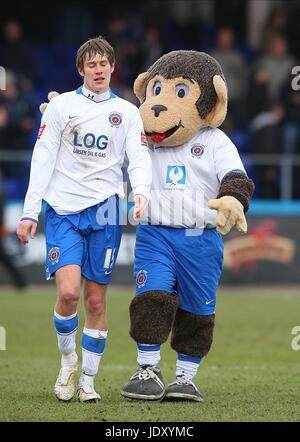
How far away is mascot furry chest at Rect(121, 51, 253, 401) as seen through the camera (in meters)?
7.27

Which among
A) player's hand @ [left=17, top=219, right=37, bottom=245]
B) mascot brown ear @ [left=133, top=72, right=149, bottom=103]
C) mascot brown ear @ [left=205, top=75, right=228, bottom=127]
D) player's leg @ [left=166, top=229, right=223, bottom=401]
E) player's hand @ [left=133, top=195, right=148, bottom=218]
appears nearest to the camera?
player's hand @ [left=133, top=195, right=148, bottom=218]

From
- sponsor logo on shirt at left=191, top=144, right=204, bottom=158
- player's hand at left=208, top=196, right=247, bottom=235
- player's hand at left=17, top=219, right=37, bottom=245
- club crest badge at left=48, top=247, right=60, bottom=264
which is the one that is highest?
sponsor logo on shirt at left=191, top=144, right=204, bottom=158

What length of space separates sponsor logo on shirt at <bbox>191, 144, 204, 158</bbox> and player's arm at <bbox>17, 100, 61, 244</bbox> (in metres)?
0.94

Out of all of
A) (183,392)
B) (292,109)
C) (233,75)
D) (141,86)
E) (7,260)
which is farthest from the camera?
(233,75)

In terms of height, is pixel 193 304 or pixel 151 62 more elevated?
pixel 151 62

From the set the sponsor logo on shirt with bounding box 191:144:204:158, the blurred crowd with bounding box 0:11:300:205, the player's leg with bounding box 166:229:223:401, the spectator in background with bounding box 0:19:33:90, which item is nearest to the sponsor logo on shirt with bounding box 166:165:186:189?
the sponsor logo on shirt with bounding box 191:144:204:158

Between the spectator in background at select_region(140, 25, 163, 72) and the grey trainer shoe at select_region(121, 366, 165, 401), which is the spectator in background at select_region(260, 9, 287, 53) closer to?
the spectator in background at select_region(140, 25, 163, 72)

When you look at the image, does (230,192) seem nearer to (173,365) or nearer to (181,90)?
(181,90)

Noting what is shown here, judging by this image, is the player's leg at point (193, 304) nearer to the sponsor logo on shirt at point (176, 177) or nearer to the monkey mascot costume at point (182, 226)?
the monkey mascot costume at point (182, 226)

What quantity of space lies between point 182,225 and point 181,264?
262 mm

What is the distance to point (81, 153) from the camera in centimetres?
716

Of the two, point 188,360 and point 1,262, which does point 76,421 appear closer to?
point 188,360

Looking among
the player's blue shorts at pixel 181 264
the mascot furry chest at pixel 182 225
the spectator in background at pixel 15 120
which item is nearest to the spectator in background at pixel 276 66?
the spectator in background at pixel 15 120

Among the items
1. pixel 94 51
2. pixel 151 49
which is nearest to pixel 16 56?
pixel 151 49
